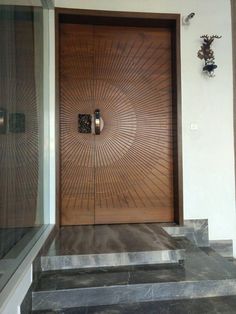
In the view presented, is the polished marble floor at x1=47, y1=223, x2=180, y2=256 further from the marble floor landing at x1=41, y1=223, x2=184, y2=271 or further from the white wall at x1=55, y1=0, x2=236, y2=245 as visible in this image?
the white wall at x1=55, y1=0, x2=236, y2=245

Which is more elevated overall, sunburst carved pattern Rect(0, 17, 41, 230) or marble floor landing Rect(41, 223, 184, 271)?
sunburst carved pattern Rect(0, 17, 41, 230)

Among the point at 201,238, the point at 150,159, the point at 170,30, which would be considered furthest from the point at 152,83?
the point at 201,238

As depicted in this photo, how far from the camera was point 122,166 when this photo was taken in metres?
3.20

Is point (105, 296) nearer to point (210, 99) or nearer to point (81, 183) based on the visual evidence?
point (81, 183)

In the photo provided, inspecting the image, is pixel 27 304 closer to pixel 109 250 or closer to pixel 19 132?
pixel 109 250

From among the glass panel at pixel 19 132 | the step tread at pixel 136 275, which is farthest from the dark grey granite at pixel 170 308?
the glass panel at pixel 19 132

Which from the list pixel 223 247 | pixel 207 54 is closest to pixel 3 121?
pixel 207 54

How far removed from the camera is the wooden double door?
3135mm

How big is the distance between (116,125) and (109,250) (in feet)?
4.79

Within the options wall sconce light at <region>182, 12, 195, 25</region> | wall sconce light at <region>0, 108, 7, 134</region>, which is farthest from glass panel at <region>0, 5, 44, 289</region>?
wall sconce light at <region>182, 12, 195, 25</region>

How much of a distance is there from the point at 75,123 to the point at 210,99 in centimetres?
155

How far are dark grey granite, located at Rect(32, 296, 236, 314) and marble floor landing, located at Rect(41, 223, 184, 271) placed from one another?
374 mm

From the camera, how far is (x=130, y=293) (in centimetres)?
189

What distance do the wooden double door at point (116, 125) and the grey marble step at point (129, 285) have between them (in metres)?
1.10
